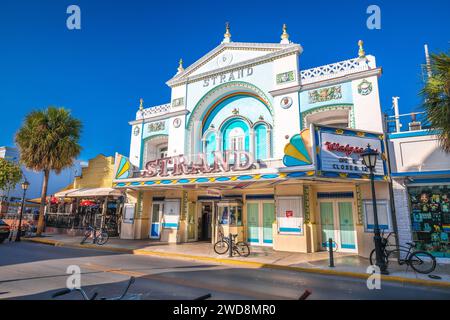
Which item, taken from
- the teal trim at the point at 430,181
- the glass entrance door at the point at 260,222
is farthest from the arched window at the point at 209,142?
the teal trim at the point at 430,181

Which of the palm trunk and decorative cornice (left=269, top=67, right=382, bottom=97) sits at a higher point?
decorative cornice (left=269, top=67, right=382, bottom=97)

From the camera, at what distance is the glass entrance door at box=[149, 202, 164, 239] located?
19859 mm

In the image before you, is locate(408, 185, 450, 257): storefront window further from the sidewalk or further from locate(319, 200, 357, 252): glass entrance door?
locate(319, 200, 357, 252): glass entrance door

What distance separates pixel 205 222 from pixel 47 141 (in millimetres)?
12651

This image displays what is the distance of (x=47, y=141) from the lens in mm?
19797

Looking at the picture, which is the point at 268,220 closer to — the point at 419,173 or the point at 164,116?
the point at 419,173

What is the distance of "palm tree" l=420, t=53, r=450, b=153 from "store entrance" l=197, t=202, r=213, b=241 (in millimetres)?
14056

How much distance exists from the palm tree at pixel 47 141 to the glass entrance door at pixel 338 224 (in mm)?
17930

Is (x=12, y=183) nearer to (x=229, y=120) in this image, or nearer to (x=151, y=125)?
(x=151, y=125)

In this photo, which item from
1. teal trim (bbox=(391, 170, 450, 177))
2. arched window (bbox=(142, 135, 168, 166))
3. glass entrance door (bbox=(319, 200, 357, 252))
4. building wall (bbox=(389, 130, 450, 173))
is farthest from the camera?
arched window (bbox=(142, 135, 168, 166))

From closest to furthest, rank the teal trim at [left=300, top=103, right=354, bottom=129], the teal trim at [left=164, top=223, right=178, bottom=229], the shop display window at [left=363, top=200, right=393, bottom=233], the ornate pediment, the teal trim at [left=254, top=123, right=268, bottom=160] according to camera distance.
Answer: the shop display window at [left=363, top=200, right=393, bottom=233]
the teal trim at [left=300, top=103, right=354, bottom=129]
the teal trim at [left=254, top=123, right=268, bottom=160]
the ornate pediment
the teal trim at [left=164, top=223, right=178, bottom=229]

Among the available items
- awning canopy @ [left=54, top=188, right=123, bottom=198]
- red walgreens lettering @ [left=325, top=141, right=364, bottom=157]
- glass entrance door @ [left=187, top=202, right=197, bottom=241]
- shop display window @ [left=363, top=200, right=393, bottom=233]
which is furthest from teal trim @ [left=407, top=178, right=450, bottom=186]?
awning canopy @ [left=54, top=188, right=123, bottom=198]
